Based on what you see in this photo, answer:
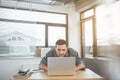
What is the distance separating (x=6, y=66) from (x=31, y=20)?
1.49 metres

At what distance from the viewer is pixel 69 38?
5.03 metres

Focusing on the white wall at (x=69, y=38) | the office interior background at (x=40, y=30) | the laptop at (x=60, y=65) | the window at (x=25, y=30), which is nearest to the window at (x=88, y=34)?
the office interior background at (x=40, y=30)

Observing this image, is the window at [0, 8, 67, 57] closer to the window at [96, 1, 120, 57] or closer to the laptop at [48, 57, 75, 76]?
the laptop at [48, 57, 75, 76]

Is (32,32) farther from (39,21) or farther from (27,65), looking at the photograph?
(27,65)

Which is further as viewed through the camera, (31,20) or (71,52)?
(31,20)

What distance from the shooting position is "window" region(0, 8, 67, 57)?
4184mm

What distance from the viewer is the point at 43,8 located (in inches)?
185

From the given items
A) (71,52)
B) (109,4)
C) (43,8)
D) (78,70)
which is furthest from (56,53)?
(43,8)

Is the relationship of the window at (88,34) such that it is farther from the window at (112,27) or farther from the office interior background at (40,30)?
the window at (112,27)

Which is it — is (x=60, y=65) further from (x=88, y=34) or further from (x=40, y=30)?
(x=88, y=34)

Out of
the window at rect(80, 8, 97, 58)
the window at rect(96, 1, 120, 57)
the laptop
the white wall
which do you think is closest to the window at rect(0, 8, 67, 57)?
the white wall

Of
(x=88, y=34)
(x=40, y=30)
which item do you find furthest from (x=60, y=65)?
(x=88, y=34)

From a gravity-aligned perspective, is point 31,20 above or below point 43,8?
below

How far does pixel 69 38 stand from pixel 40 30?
1026 millimetres
